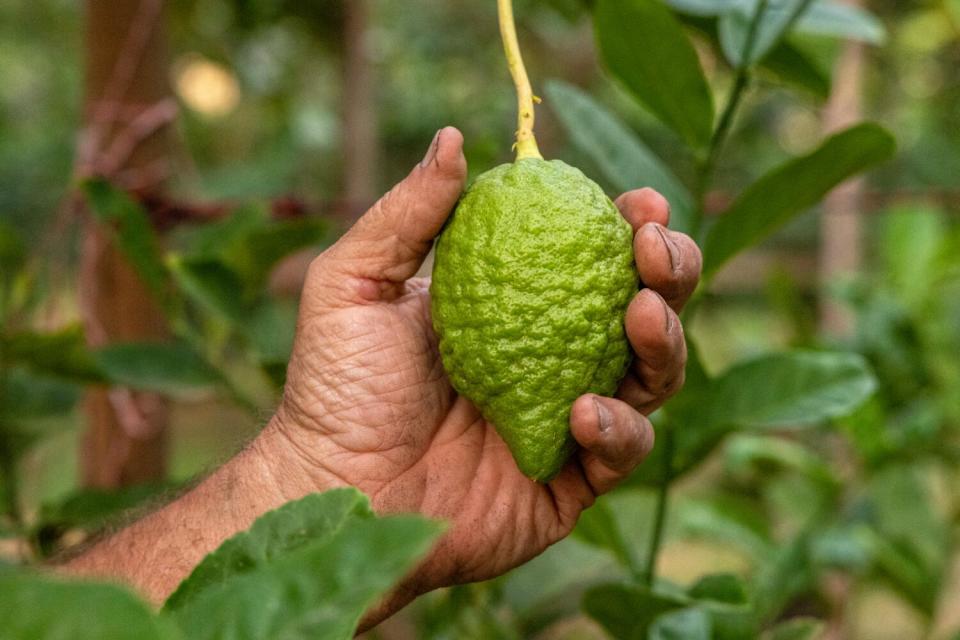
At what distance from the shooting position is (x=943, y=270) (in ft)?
6.48

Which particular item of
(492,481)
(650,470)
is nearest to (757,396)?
(650,470)

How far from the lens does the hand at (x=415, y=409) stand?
789mm

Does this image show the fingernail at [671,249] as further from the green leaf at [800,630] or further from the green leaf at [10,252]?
the green leaf at [10,252]

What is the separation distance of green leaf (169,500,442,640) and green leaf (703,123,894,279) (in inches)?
25.2

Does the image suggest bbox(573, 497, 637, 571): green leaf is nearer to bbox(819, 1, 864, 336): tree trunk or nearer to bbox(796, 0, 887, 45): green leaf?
bbox(796, 0, 887, 45): green leaf

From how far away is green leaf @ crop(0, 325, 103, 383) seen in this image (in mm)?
1104

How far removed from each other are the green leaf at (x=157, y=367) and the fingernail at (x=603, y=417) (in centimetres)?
65

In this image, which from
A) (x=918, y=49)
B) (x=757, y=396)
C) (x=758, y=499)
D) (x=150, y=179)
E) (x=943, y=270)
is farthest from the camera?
(x=918, y=49)

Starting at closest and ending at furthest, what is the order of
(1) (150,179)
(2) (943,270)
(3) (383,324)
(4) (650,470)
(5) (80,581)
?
(5) (80,581) < (3) (383,324) < (4) (650,470) < (1) (150,179) < (2) (943,270)

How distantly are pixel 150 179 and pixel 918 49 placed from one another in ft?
12.7

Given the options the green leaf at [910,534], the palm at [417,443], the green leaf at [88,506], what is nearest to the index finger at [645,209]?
the palm at [417,443]

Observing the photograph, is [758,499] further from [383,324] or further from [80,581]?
[80,581]

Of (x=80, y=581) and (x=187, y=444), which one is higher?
(x=80, y=581)

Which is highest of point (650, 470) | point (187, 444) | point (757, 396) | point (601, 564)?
point (757, 396)
